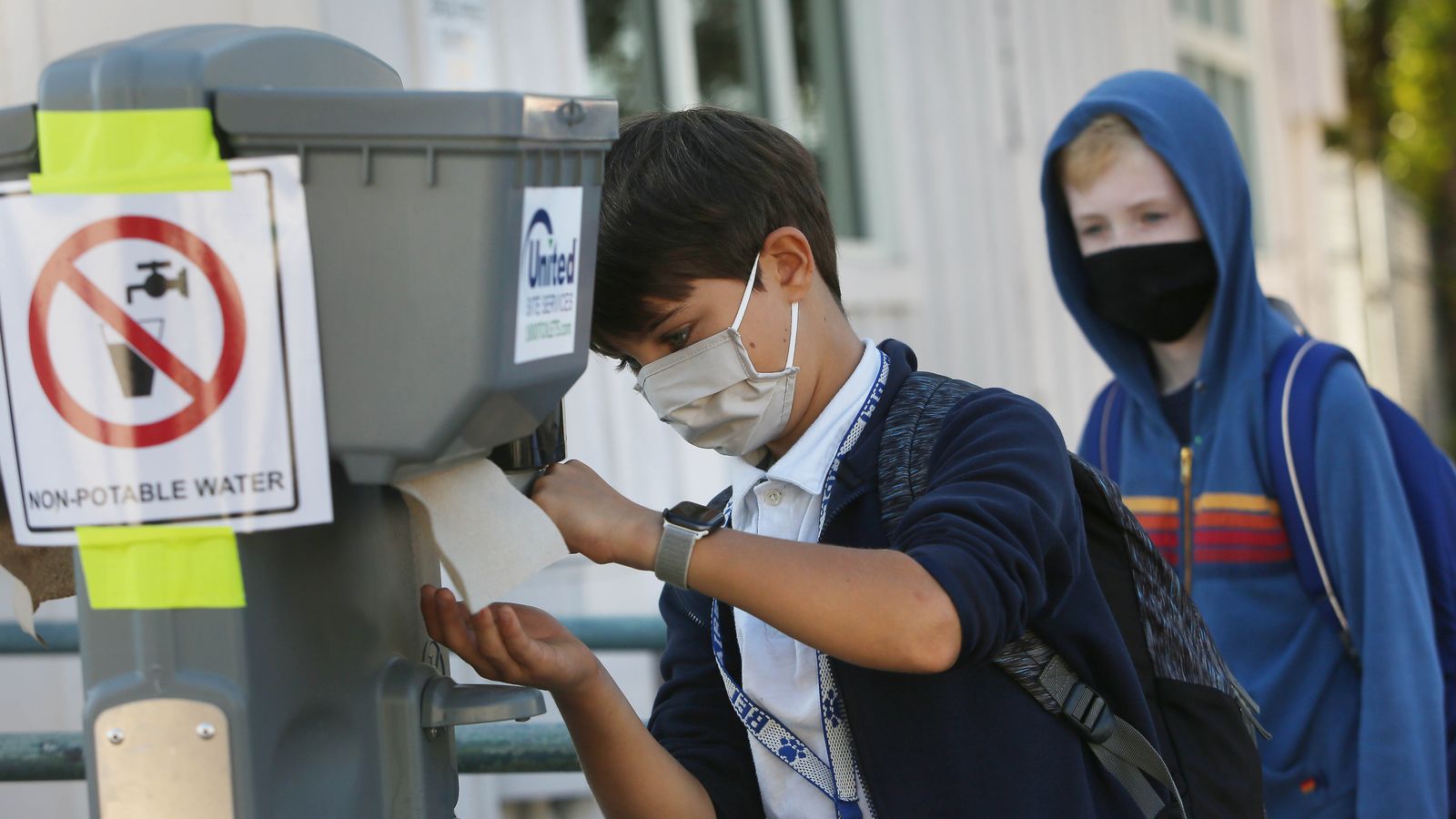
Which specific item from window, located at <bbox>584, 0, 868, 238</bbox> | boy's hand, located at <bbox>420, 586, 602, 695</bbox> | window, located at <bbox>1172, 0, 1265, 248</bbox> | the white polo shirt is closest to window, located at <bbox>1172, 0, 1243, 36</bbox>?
window, located at <bbox>1172, 0, 1265, 248</bbox>

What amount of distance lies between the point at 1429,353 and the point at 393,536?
20.6m

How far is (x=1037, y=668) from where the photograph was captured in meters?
→ 1.67

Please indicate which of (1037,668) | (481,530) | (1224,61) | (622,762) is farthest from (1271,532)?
(1224,61)

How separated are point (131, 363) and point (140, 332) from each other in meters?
0.03

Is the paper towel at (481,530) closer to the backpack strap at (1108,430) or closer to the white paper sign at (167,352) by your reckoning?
the white paper sign at (167,352)

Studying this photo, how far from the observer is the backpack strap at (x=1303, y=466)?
2451 mm

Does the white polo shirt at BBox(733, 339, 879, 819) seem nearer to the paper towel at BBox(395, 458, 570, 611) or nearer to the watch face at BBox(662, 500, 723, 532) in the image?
the watch face at BBox(662, 500, 723, 532)

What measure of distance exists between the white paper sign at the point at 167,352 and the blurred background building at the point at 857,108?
183cm

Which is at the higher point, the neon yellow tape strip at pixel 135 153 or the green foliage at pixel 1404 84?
the green foliage at pixel 1404 84

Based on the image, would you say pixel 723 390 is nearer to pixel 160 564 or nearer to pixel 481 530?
pixel 481 530

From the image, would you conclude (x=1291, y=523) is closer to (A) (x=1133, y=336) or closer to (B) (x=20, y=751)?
(A) (x=1133, y=336)

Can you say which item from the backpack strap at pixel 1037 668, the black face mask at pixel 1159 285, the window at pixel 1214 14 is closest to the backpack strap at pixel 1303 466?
the black face mask at pixel 1159 285

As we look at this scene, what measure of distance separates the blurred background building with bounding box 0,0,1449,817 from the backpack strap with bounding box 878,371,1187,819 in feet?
5.70

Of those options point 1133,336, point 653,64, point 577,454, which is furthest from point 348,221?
point 653,64
